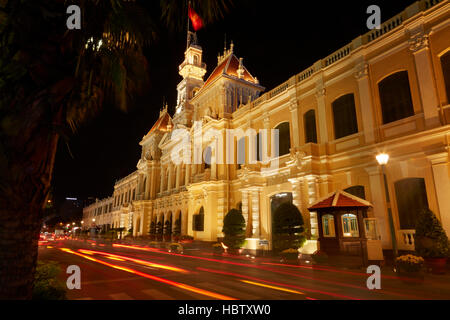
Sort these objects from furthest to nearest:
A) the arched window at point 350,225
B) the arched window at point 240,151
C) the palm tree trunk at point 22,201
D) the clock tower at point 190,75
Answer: the clock tower at point 190,75, the arched window at point 240,151, the arched window at point 350,225, the palm tree trunk at point 22,201

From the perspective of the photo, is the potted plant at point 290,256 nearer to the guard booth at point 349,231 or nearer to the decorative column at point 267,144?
the guard booth at point 349,231

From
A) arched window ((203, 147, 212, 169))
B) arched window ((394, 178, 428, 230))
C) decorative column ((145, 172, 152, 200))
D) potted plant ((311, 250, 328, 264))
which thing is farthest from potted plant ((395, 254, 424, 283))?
decorative column ((145, 172, 152, 200))

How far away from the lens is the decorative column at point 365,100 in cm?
1603

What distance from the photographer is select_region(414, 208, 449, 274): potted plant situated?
34.4ft

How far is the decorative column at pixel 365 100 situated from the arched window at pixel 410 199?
3.13 meters

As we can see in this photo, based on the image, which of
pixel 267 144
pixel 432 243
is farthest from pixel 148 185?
pixel 432 243

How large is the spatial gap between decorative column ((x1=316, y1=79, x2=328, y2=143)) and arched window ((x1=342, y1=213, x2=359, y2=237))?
6259mm

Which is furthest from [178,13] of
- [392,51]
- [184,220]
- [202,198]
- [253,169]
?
[184,220]

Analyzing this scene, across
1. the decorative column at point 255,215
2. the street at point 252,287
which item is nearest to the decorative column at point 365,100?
the street at point 252,287

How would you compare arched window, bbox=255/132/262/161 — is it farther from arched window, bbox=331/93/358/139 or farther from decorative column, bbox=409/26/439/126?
decorative column, bbox=409/26/439/126

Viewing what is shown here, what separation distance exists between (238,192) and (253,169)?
163 inches

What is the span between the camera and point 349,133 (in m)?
17.7

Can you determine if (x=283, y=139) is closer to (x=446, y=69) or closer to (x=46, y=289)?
(x=446, y=69)

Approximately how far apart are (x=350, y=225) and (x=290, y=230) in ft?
12.1
